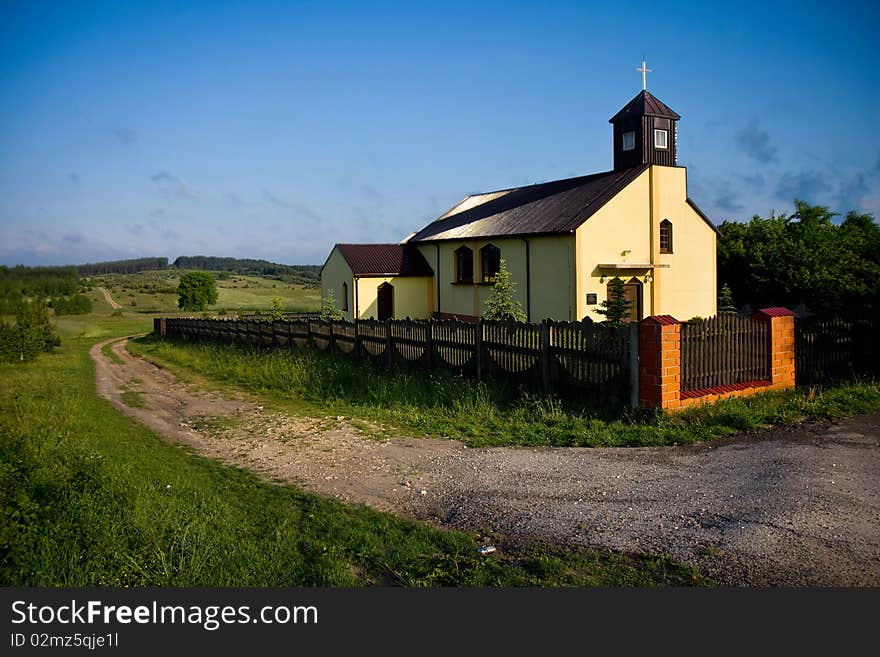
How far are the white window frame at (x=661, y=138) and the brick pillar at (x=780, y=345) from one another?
54.0 ft

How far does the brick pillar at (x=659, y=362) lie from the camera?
380 inches

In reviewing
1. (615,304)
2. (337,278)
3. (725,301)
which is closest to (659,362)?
(615,304)

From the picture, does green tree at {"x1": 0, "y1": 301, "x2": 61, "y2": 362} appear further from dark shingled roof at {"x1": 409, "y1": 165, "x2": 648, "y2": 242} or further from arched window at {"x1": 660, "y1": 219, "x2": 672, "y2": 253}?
arched window at {"x1": 660, "y1": 219, "x2": 672, "y2": 253}

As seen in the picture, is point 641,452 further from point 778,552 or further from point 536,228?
point 536,228

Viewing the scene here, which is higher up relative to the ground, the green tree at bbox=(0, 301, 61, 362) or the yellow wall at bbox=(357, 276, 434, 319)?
the yellow wall at bbox=(357, 276, 434, 319)

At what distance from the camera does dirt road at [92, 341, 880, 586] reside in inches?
202

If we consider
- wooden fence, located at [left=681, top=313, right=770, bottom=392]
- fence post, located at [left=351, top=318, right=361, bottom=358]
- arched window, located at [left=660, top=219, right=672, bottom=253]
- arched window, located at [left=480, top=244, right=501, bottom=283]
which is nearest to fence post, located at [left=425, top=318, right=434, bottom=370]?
fence post, located at [left=351, top=318, right=361, bottom=358]

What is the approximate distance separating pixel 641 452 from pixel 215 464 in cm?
521

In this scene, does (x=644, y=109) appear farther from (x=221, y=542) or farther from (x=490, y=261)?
(x=221, y=542)

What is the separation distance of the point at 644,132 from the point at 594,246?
18.6 feet

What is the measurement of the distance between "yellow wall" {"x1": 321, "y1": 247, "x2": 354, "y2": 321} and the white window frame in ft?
46.3

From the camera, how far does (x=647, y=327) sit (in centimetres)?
977

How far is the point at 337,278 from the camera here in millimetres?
33125

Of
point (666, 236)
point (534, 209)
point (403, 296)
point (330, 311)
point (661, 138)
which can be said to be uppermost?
point (661, 138)
